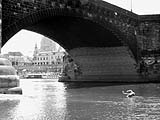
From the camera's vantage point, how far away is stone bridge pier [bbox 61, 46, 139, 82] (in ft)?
168

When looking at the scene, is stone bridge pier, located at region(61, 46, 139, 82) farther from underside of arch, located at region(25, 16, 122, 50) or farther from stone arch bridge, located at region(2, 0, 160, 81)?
underside of arch, located at region(25, 16, 122, 50)

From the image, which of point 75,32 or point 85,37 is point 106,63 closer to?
point 85,37

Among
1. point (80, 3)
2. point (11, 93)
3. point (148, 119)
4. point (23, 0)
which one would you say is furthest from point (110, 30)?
point (148, 119)

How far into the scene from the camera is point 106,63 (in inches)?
2140

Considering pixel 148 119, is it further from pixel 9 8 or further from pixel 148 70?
pixel 148 70

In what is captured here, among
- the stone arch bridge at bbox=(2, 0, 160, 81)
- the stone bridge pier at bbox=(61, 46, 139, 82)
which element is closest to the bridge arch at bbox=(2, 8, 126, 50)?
the stone arch bridge at bbox=(2, 0, 160, 81)

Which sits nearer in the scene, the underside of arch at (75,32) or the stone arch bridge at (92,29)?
the stone arch bridge at (92,29)

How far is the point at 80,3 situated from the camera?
35656 millimetres

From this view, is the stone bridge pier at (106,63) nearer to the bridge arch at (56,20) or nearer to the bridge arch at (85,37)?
the bridge arch at (85,37)

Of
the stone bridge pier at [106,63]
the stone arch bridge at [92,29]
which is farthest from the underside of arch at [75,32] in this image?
the stone bridge pier at [106,63]

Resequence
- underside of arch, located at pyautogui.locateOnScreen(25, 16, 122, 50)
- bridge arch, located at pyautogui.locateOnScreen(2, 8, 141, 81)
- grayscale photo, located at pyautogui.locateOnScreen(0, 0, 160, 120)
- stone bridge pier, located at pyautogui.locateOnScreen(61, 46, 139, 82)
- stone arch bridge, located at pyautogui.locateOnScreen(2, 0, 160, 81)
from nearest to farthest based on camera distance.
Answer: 1. grayscale photo, located at pyautogui.locateOnScreen(0, 0, 160, 120)
2. stone arch bridge, located at pyautogui.locateOnScreen(2, 0, 160, 81)
3. bridge arch, located at pyautogui.locateOnScreen(2, 8, 141, 81)
4. underside of arch, located at pyautogui.locateOnScreen(25, 16, 122, 50)
5. stone bridge pier, located at pyautogui.locateOnScreen(61, 46, 139, 82)

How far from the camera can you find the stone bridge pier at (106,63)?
51203 millimetres

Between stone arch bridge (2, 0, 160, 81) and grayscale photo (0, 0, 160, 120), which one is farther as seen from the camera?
stone arch bridge (2, 0, 160, 81)

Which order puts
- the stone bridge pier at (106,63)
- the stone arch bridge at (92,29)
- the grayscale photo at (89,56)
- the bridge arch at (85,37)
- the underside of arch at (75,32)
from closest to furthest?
the grayscale photo at (89,56) → the stone arch bridge at (92,29) → the bridge arch at (85,37) → the underside of arch at (75,32) → the stone bridge pier at (106,63)
